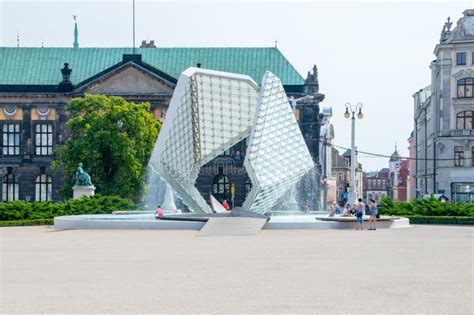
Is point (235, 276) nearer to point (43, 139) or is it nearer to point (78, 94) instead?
point (78, 94)

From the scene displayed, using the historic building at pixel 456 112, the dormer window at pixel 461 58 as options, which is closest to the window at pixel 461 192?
the historic building at pixel 456 112

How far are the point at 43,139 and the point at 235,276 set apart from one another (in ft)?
303

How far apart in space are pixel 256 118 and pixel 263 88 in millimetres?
2057

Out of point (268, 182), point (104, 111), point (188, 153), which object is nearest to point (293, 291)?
point (268, 182)

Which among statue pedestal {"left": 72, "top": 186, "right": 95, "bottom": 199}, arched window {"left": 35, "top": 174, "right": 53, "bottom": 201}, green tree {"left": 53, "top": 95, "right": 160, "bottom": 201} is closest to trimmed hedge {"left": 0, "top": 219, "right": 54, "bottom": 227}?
statue pedestal {"left": 72, "top": 186, "right": 95, "bottom": 199}

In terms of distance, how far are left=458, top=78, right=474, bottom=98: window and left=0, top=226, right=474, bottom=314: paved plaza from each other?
6866cm

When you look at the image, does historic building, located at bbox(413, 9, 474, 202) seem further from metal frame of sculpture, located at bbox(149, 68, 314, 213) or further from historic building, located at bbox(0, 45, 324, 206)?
metal frame of sculpture, located at bbox(149, 68, 314, 213)

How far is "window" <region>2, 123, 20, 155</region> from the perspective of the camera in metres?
114

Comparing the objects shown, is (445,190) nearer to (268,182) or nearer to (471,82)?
(471,82)

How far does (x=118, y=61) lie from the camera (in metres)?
117

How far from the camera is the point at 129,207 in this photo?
70250 millimetres

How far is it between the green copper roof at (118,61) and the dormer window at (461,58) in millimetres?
17392

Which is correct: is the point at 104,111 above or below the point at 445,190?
above

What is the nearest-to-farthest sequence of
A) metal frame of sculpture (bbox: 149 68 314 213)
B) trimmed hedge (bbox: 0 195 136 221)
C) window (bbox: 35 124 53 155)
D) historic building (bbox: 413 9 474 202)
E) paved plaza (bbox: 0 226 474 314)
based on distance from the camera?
paved plaza (bbox: 0 226 474 314)
metal frame of sculpture (bbox: 149 68 314 213)
trimmed hedge (bbox: 0 195 136 221)
historic building (bbox: 413 9 474 202)
window (bbox: 35 124 53 155)
